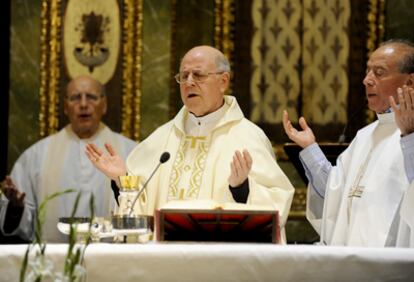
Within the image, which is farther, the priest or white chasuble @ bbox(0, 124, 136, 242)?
white chasuble @ bbox(0, 124, 136, 242)

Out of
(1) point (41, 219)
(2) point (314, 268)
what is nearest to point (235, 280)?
(2) point (314, 268)

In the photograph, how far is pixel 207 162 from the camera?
5453mm

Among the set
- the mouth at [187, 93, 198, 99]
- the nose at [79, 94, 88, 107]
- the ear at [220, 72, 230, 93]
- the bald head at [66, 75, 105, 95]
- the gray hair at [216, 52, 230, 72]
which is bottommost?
the nose at [79, 94, 88, 107]

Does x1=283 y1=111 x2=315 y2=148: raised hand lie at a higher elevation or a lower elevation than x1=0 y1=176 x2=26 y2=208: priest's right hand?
higher

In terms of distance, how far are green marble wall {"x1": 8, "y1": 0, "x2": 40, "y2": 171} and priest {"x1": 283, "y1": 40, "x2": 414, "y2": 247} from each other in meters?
3.98

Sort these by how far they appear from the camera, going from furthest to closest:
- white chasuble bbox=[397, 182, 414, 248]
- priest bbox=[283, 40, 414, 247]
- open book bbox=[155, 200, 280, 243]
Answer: priest bbox=[283, 40, 414, 247], white chasuble bbox=[397, 182, 414, 248], open book bbox=[155, 200, 280, 243]

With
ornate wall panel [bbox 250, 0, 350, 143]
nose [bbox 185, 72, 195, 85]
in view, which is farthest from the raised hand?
ornate wall panel [bbox 250, 0, 350, 143]

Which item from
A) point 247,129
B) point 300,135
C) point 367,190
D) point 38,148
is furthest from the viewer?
point 38,148

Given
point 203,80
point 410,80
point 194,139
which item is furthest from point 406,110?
point 194,139

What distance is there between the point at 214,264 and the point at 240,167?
5.09 ft

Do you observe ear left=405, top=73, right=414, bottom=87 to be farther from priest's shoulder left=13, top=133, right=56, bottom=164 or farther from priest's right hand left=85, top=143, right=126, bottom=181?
priest's shoulder left=13, top=133, right=56, bottom=164

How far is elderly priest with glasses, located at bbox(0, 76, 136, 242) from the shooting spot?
28.0ft

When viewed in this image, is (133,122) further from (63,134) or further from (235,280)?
(235,280)

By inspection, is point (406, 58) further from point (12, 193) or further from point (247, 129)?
point (12, 193)
